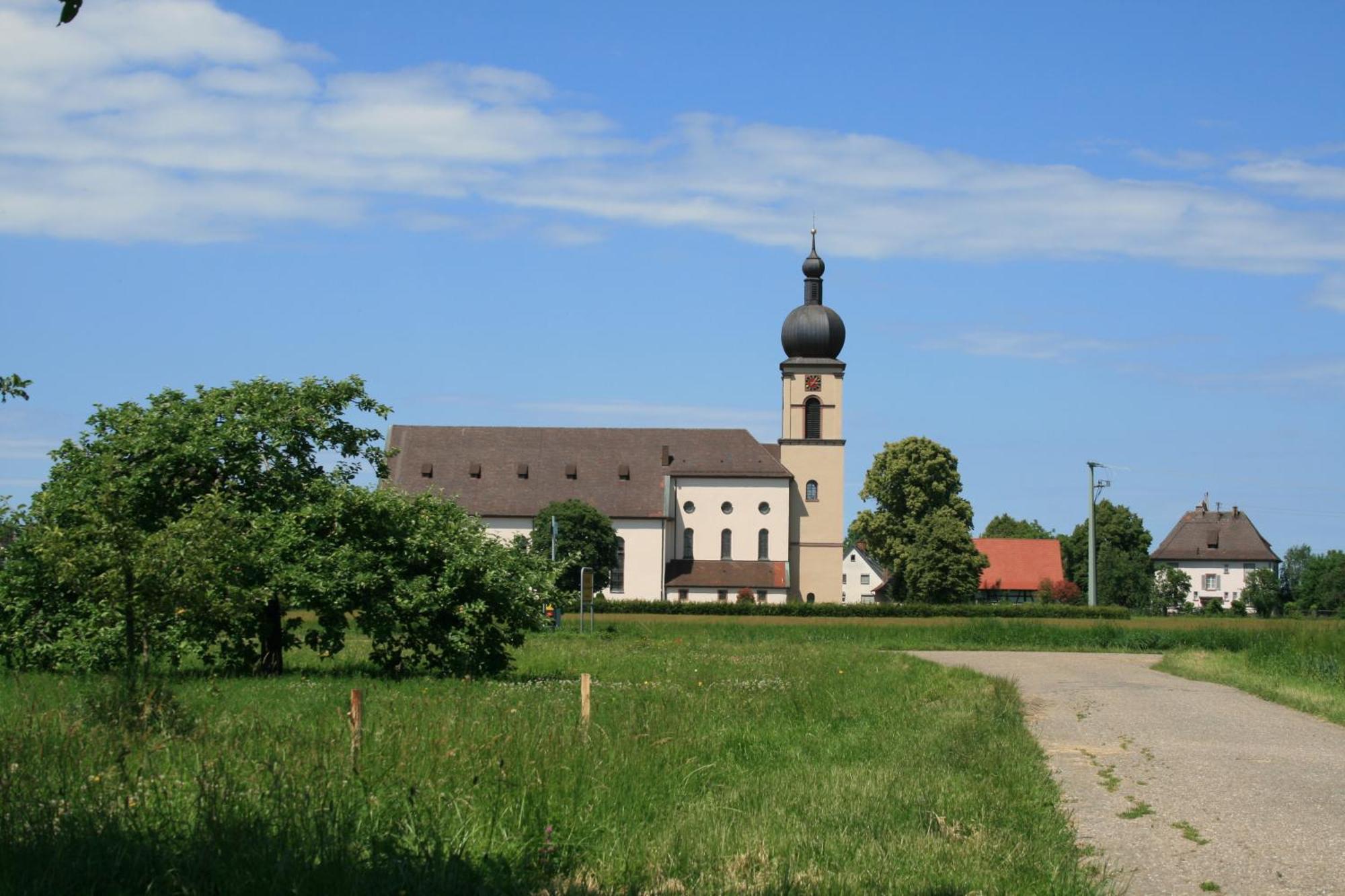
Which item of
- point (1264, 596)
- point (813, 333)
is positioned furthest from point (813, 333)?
point (1264, 596)

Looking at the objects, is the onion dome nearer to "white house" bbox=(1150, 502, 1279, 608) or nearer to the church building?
the church building

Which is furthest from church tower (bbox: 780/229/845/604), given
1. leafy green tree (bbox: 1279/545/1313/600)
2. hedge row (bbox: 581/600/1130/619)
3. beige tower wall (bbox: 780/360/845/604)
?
leafy green tree (bbox: 1279/545/1313/600)

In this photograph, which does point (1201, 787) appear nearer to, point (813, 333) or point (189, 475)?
point (189, 475)

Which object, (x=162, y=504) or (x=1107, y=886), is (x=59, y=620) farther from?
(x=1107, y=886)

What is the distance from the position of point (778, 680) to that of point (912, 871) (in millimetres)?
14266

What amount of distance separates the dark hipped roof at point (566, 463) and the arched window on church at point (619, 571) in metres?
2.06

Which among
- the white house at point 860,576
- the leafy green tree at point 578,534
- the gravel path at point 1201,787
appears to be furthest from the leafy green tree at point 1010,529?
the gravel path at point 1201,787

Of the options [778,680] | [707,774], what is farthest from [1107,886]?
[778,680]

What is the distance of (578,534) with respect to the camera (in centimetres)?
8231

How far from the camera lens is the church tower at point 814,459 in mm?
89312

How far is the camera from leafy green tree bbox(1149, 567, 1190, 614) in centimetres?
10350

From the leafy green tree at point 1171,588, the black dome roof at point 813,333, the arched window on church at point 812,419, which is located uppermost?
the black dome roof at point 813,333

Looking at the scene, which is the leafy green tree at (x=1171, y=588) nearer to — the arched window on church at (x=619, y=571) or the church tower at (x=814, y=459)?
the church tower at (x=814, y=459)

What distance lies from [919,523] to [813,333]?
46.3ft
